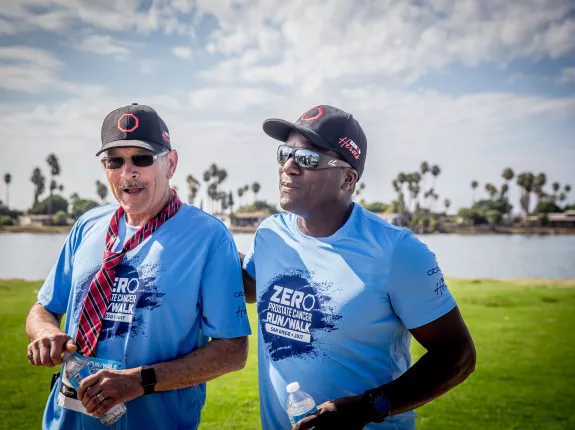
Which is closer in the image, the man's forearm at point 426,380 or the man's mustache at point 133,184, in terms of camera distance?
the man's forearm at point 426,380

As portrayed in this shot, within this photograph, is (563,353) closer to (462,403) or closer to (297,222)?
(462,403)

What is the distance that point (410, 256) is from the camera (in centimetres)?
289

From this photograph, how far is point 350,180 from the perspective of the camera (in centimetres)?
354

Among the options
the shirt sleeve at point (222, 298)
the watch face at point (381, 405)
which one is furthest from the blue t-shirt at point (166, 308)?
the watch face at point (381, 405)

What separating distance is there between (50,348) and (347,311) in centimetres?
184

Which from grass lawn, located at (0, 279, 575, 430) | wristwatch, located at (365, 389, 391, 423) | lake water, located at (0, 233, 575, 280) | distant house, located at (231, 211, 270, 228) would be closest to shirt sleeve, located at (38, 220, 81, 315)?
wristwatch, located at (365, 389, 391, 423)

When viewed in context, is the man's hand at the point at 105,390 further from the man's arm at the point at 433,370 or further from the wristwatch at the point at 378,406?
the wristwatch at the point at 378,406

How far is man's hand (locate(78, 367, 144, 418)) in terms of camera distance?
2859mm

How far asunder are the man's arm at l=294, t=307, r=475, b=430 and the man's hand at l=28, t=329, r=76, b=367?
1499mm

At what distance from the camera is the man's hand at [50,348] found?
3.04m

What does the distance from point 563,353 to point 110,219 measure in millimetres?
11039

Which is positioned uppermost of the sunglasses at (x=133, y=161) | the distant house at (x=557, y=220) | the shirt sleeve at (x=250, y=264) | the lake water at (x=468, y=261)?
the sunglasses at (x=133, y=161)

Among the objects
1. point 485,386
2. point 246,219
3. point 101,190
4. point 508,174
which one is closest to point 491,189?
point 508,174

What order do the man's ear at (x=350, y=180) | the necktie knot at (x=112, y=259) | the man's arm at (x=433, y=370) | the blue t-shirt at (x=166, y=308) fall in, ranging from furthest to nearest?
the man's ear at (x=350, y=180)
the necktie knot at (x=112, y=259)
the blue t-shirt at (x=166, y=308)
the man's arm at (x=433, y=370)
